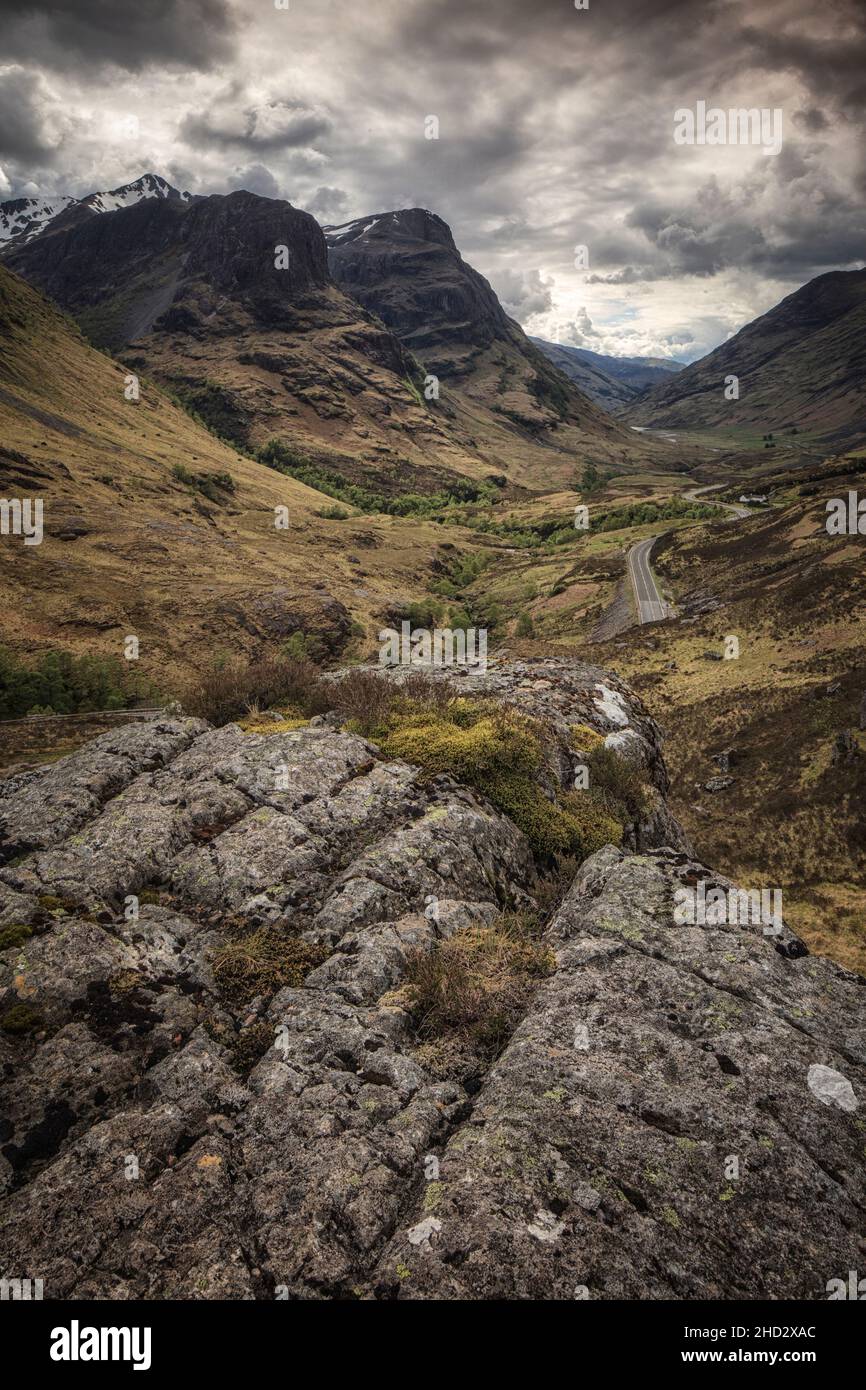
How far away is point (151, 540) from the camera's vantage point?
61.6 metres

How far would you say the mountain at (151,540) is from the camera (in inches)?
1756

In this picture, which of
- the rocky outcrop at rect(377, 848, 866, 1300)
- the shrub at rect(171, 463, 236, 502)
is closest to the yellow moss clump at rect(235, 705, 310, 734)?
Answer: the rocky outcrop at rect(377, 848, 866, 1300)

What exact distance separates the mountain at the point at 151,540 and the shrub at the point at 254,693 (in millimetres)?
25725

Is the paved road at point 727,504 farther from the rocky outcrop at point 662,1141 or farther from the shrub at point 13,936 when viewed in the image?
the shrub at point 13,936

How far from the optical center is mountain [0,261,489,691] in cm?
4459

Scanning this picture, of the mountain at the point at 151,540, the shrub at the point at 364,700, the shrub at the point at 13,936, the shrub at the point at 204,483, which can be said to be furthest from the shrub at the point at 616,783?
the shrub at the point at 204,483

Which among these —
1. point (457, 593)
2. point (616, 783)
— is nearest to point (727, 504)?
point (457, 593)

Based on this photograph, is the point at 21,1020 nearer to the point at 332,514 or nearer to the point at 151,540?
the point at 151,540
